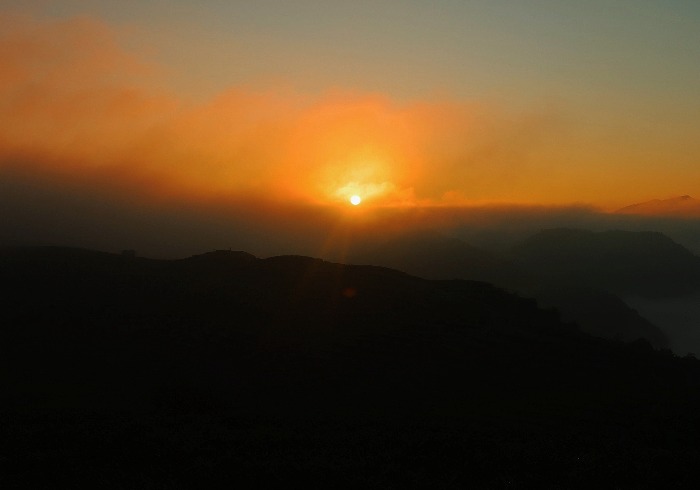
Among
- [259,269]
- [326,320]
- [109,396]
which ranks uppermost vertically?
[259,269]

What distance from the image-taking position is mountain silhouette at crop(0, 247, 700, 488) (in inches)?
741

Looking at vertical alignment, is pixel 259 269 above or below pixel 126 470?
above

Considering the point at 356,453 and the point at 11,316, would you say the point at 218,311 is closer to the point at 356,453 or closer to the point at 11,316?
the point at 11,316

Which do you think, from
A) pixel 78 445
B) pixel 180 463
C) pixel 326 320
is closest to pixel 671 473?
pixel 180 463

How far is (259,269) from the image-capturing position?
87.2 m

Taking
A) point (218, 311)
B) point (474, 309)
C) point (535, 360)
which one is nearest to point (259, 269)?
point (218, 311)

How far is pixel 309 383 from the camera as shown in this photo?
49.6 metres

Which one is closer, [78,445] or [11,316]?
[78,445]

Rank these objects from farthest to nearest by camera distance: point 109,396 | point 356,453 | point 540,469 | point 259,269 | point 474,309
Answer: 1. point 259,269
2. point 474,309
3. point 109,396
4. point 356,453
5. point 540,469

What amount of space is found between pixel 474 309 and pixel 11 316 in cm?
5284

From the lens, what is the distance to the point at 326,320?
69.1m

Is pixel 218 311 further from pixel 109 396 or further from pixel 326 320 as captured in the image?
pixel 109 396

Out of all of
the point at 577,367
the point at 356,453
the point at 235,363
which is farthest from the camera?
the point at 577,367

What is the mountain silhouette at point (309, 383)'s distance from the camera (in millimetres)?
18812
